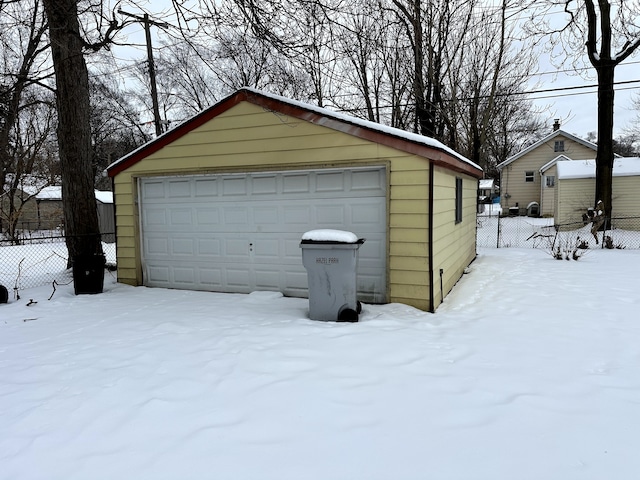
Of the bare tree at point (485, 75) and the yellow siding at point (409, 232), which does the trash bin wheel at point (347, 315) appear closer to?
the yellow siding at point (409, 232)

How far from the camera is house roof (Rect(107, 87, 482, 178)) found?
5250 mm

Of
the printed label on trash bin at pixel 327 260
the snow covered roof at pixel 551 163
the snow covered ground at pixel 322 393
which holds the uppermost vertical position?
the snow covered roof at pixel 551 163

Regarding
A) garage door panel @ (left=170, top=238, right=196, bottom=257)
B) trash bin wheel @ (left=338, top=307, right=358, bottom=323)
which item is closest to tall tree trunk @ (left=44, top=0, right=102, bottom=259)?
garage door panel @ (left=170, top=238, right=196, bottom=257)

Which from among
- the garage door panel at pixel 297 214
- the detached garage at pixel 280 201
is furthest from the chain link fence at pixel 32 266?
the garage door panel at pixel 297 214

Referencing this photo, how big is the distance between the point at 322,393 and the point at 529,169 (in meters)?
29.1

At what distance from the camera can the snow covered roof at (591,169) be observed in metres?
17.0

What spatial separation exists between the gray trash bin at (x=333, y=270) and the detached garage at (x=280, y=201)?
888 millimetres

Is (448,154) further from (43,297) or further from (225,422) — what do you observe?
(43,297)

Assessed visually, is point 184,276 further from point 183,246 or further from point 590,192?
point 590,192

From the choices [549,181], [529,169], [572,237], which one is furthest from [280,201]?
[529,169]

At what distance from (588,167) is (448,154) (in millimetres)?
16378

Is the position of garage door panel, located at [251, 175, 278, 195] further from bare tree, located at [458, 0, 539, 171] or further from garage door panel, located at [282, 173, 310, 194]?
bare tree, located at [458, 0, 539, 171]

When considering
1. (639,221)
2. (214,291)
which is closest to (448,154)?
(214,291)

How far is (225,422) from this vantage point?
2.69 m
